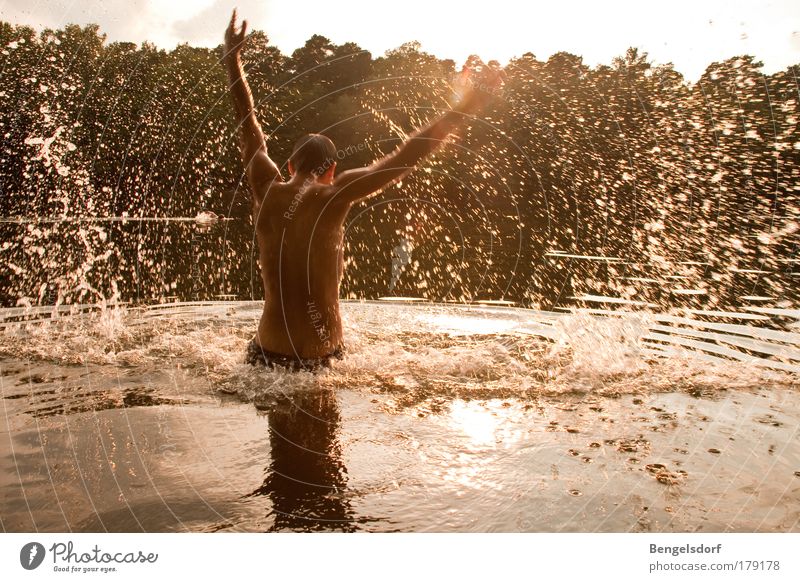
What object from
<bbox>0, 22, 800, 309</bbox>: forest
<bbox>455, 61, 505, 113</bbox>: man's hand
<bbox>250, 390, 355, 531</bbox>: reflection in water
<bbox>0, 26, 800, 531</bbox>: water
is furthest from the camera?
<bbox>0, 22, 800, 309</bbox>: forest

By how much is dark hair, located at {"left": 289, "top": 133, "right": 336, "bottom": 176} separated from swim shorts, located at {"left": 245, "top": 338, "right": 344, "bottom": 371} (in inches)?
54.0

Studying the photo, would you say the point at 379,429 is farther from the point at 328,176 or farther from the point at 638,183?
the point at 638,183

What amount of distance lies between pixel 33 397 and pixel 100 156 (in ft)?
71.3

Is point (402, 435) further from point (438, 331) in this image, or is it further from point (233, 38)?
point (438, 331)

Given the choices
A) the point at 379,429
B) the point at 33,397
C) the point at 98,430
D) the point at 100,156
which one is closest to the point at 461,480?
the point at 379,429

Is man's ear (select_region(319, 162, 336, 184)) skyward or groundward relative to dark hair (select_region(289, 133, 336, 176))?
groundward

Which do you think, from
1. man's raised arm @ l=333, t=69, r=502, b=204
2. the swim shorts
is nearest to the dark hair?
man's raised arm @ l=333, t=69, r=502, b=204

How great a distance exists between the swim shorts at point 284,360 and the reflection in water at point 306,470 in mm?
453

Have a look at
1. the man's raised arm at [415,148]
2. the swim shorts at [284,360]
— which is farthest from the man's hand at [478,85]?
the swim shorts at [284,360]

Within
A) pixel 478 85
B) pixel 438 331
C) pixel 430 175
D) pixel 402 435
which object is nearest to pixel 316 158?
pixel 478 85

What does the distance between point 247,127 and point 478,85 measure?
1.88 metres

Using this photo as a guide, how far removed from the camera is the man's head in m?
4.37
